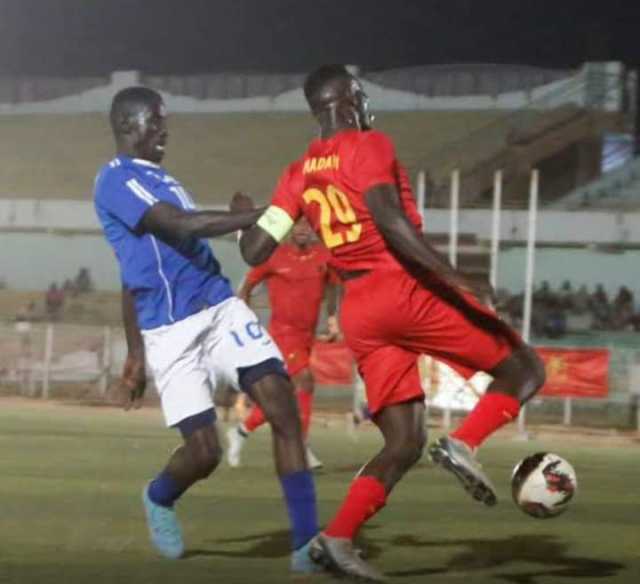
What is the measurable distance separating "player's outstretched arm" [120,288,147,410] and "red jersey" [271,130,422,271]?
1031 mm

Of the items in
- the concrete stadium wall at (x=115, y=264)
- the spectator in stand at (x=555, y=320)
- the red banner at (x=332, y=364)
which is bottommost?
the red banner at (x=332, y=364)

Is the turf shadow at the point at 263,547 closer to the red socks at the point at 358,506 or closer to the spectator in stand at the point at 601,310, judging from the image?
the red socks at the point at 358,506

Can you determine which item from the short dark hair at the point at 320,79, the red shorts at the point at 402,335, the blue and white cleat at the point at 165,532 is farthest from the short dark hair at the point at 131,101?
the blue and white cleat at the point at 165,532

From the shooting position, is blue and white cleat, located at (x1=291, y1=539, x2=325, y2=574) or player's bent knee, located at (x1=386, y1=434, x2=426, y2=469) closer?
player's bent knee, located at (x1=386, y1=434, x2=426, y2=469)

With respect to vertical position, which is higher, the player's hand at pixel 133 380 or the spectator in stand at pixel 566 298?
the spectator in stand at pixel 566 298

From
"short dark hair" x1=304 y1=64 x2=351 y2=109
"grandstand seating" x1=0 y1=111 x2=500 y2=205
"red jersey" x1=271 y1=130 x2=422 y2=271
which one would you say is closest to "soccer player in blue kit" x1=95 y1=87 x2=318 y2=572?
"red jersey" x1=271 y1=130 x2=422 y2=271

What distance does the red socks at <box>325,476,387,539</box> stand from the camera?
257 inches

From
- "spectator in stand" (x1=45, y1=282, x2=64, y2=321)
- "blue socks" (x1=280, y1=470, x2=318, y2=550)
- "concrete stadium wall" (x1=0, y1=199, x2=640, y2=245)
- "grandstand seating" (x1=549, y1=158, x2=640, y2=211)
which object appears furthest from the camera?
"spectator in stand" (x1=45, y1=282, x2=64, y2=321)

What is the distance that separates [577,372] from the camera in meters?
21.3

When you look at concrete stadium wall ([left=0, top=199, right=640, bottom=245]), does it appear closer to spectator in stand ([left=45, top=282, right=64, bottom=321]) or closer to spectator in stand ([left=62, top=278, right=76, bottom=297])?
spectator in stand ([left=45, top=282, right=64, bottom=321])

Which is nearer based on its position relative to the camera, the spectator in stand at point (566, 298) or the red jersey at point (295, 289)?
the red jersey at point (295, 289)

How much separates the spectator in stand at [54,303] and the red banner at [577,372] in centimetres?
1186

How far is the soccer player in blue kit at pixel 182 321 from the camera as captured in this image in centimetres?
691

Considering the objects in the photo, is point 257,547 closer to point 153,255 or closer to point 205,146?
point 153,255
